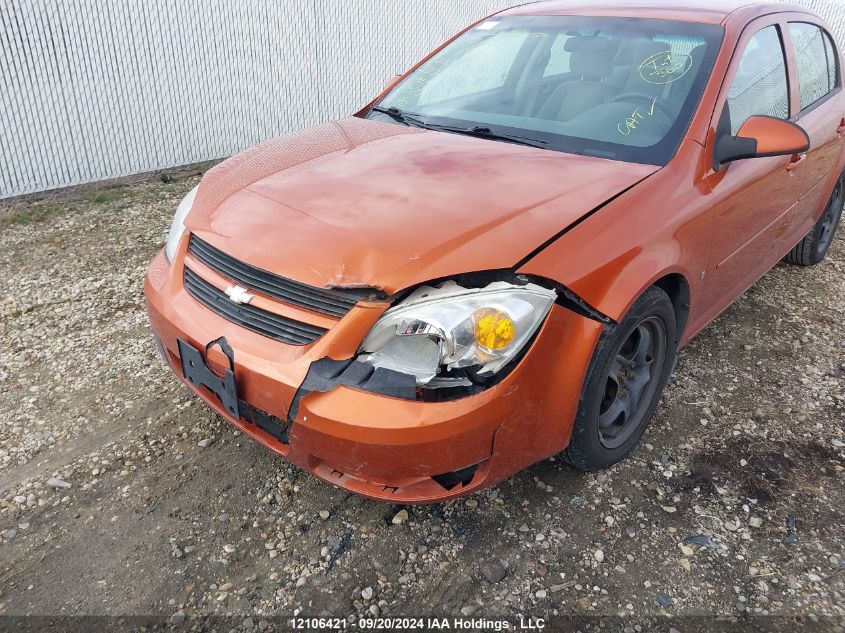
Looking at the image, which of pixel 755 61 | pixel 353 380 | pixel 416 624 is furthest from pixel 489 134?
pixel 416 624

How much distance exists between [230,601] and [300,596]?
22 centimetres

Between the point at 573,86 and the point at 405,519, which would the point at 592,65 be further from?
the point at 405,519

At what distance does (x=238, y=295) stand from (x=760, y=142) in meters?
2.11

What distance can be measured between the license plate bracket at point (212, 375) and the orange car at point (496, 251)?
0.4 inches

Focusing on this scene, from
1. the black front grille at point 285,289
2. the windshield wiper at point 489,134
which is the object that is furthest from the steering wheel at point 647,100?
the black front grille at point 285,289

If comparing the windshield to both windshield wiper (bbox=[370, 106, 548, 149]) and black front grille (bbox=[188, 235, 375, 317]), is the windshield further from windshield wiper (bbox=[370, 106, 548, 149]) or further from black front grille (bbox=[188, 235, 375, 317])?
black front grille (bbox=[188, 235, 375, 317])

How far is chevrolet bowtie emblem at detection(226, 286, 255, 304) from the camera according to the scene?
2121 mm

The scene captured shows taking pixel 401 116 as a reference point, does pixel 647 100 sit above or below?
above

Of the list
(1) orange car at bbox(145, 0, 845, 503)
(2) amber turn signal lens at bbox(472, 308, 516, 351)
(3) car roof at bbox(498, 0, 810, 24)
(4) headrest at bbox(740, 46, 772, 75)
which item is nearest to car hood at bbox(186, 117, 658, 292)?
(1) orange car at bbox(145, 0, 845, 503)

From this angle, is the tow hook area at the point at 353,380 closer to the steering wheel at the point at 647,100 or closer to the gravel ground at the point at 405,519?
the gravel ground at the point at 405,519

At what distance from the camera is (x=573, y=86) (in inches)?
117

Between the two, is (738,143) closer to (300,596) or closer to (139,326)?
(300,596)

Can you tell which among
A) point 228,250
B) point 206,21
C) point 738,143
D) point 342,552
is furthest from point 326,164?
point 206,21

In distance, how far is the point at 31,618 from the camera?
200 centimetres
